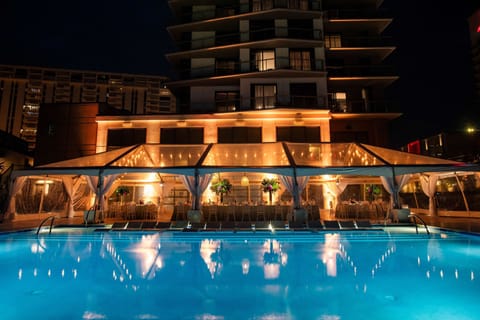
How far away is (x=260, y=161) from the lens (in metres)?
13.1

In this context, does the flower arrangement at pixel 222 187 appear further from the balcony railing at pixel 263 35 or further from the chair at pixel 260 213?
the balcony railing at pixel 263 35

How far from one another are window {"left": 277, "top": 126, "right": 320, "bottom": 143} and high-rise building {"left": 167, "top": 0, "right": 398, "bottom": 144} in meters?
1.26

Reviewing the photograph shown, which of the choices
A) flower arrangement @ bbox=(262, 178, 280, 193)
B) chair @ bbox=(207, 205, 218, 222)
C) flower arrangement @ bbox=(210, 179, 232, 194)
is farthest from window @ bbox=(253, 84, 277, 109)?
chair @ bbox=(207, 205, 218, 222)

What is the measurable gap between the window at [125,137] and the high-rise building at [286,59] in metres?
3.66

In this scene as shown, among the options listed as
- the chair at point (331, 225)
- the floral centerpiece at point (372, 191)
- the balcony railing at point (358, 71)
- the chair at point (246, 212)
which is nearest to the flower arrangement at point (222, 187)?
the chair at point (246, 212)

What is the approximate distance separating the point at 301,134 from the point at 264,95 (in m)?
3.37

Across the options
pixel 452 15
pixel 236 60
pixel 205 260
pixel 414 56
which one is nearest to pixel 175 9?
pixel 236 60

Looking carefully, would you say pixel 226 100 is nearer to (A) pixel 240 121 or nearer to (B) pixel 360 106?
(A) pixel 240 121

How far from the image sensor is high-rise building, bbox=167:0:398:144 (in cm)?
1850

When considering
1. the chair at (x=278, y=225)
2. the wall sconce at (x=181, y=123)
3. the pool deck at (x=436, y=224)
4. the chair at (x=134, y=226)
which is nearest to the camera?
the pool deck at (x=436, y=224)

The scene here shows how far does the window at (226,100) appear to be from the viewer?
19.1 meters

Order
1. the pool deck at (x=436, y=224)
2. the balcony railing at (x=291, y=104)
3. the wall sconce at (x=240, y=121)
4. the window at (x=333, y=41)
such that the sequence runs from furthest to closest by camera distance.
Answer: the window at (x=333, y=41) < the balcony railing at (x=291, y=104) < the wall sconce at (x=240, y=121) < the pool deck at (x=436, y=224)

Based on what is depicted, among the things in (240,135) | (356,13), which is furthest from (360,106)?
(240,135)

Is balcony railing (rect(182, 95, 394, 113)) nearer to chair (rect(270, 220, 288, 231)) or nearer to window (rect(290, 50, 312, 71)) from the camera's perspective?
window (rect(290, 50, 312, 71))
